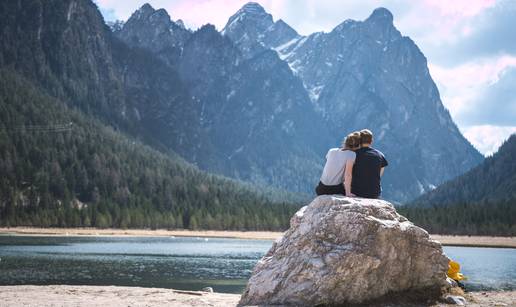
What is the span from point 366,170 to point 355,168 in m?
0.34

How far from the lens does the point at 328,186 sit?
1969 centimetres

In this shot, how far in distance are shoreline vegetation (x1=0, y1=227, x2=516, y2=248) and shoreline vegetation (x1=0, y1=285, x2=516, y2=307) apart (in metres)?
116

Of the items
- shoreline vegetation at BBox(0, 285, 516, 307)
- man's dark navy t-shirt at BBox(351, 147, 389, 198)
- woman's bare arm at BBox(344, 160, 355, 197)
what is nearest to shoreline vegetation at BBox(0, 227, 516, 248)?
shoreline vegetation at BBox(0, 285, 516, 307)

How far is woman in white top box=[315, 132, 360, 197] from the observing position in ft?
62.6

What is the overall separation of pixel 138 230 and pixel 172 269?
374 ft

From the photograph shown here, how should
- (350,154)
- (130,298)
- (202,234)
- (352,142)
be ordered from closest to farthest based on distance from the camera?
(350,154) → (352,142) → (130,298) → (202,234)

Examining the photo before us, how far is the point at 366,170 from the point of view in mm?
19406

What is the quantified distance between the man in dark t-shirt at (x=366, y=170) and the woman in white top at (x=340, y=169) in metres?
0.20

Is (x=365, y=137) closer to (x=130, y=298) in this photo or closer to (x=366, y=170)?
(x=366, y=170)

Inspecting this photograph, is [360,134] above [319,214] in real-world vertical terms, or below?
above

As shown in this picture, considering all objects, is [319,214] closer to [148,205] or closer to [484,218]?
[484,218]

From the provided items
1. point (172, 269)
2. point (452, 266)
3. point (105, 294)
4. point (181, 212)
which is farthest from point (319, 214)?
point (181, 212)

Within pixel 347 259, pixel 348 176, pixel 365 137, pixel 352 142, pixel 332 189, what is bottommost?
pixel 347 259

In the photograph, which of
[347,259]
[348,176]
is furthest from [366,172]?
[347,259]
